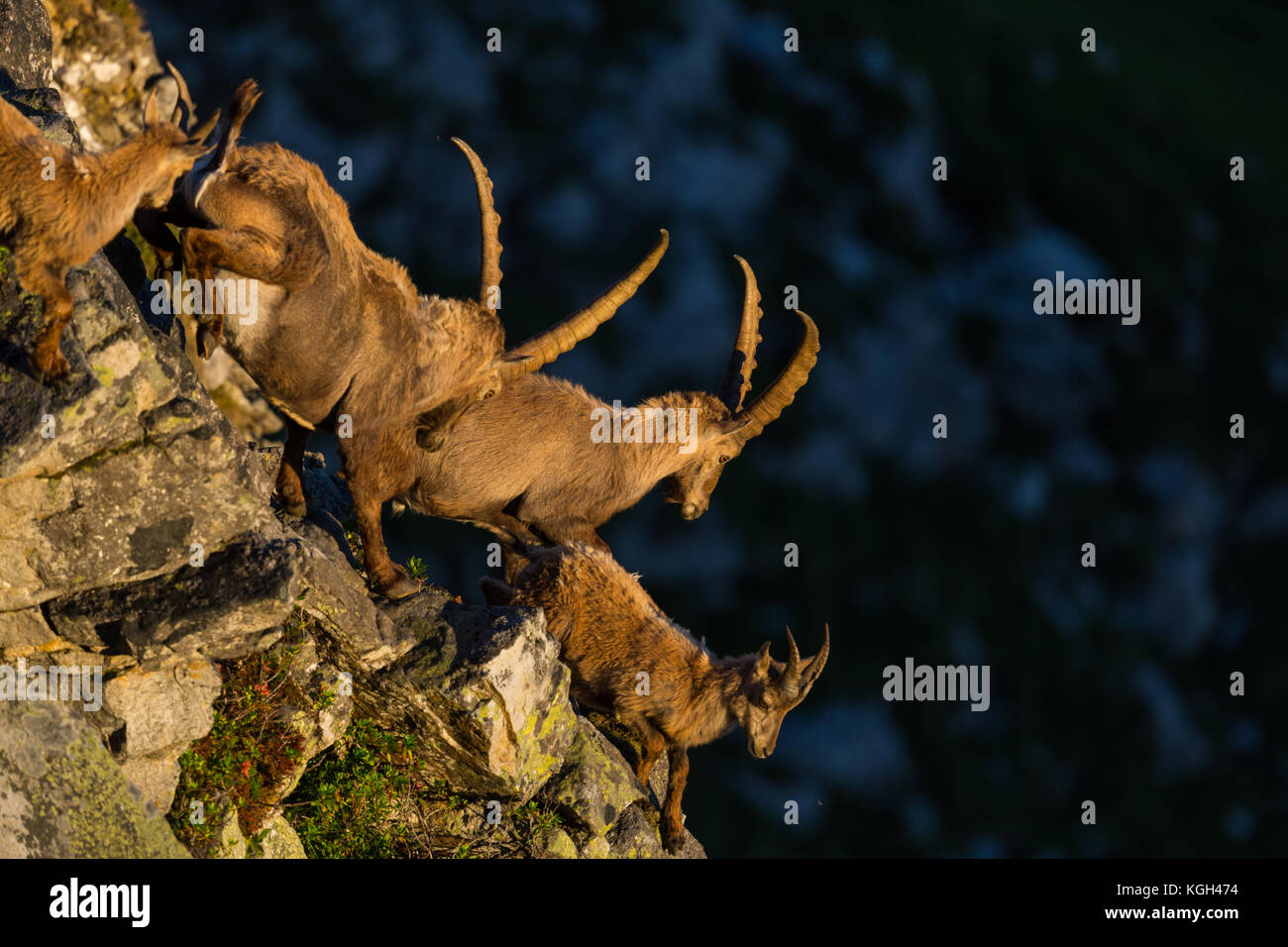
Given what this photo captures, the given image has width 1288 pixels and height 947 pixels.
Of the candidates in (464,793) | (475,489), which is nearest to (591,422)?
(475,489)

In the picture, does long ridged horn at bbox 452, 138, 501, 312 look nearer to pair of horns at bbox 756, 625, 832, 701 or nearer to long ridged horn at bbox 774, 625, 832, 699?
pair of horns at bbox 756, 625, 832, 701

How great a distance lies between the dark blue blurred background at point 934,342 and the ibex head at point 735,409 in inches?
1172

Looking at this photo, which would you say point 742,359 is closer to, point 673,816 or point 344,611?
point 673,816

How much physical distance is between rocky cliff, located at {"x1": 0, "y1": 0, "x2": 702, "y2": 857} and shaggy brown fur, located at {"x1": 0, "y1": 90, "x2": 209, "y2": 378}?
198 millimetres

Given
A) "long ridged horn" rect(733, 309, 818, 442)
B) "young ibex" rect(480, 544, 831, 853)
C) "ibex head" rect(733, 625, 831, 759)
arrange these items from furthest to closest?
"long ridged horn" rect(733, 309, 818, 442) → "ibex head" rect(733, 625, 831, 759) → "young ibex" rect(480, 544, 831, 853)

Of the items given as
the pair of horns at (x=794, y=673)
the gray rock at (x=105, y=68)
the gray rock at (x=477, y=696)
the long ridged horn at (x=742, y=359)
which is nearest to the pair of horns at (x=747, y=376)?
the long ridged horn at (x=742, y=359)

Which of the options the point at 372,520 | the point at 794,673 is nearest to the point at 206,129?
the point at 372,520

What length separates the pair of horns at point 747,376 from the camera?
12.0m

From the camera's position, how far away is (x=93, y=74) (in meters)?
18.9

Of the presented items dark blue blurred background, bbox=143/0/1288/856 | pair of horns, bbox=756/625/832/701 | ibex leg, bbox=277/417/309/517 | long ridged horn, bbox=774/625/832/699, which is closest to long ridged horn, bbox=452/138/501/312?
ibex leg, bbox=277/417/309/517

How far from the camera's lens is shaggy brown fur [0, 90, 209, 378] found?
274 inches

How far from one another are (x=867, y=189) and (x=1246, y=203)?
20725 millimetres

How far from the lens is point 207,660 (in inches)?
330

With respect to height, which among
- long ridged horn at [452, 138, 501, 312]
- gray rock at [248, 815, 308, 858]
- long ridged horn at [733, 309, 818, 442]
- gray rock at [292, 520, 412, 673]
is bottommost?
gray rock at [248, 815, 308, 858]
